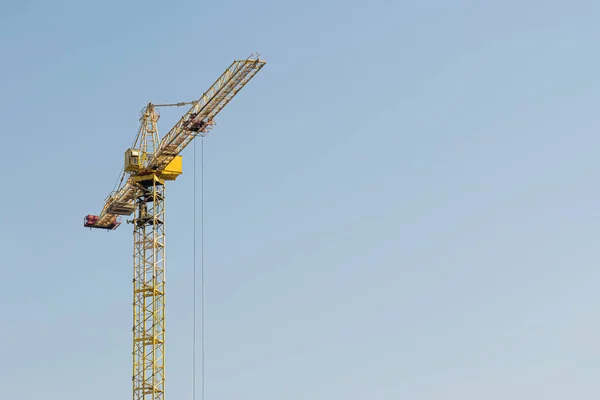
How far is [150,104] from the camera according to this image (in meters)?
133

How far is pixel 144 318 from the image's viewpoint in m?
127

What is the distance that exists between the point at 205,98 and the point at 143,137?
11.6m

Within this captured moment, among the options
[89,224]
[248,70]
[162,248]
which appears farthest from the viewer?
[89,224]

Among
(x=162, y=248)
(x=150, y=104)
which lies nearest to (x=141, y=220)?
(x=162, y=248)

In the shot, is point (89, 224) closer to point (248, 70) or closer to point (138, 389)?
point (138, 389)

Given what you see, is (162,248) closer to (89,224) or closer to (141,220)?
(141,220)

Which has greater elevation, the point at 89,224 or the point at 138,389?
the point at 89,224

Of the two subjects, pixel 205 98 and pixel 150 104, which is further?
pixel 150 104

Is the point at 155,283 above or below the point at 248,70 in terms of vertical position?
below

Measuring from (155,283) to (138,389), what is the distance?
439 inches

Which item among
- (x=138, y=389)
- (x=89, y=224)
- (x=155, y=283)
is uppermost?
(x=89, y=224)

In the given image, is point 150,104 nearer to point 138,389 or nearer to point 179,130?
point 179,130

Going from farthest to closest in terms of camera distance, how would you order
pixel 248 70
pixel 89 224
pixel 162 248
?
pixel 89 224 → pixel 162 248 → pixel 248 70

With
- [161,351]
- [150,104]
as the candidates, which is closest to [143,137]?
[150,104]
